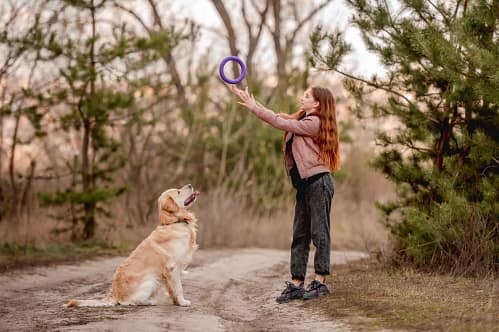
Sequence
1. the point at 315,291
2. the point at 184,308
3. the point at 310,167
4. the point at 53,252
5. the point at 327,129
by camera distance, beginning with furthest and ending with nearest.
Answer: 1. the point at 53,252
2. the point at 315,291
3. the point at 327,129
4. the point at 310,167
5. the point at 184,308

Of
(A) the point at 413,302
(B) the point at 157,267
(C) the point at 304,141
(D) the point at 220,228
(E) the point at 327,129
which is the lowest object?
(A) the point at 413,302

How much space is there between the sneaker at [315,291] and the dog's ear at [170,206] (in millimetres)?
1601

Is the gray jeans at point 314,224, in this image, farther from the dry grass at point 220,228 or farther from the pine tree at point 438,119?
the dry grass at point 220,228

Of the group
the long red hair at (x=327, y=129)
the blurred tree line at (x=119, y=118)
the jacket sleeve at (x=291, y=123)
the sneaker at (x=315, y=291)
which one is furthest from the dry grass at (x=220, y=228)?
the jacket sleeve at (x=291, y=123)

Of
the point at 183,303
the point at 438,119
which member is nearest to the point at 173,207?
the point at 183,303

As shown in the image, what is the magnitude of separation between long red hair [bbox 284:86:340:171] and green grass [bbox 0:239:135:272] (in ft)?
17.7

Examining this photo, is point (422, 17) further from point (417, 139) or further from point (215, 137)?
point (215, 137)

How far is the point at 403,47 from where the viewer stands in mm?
9578

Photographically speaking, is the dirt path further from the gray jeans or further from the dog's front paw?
the gray jeans

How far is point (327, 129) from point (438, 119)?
9.46 ft

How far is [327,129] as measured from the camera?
760 cm

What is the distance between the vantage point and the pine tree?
8.77 m

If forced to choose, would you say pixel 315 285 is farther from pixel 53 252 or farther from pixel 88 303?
pixel 53 252

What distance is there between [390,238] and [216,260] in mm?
3007
